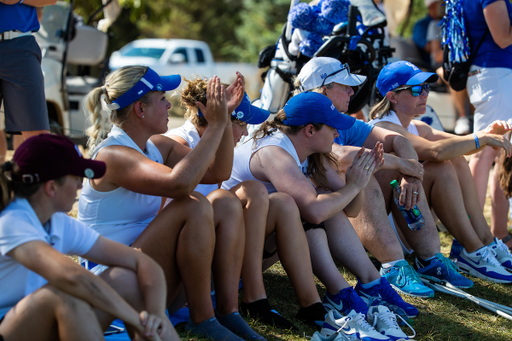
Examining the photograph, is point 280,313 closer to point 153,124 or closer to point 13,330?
point 153,124

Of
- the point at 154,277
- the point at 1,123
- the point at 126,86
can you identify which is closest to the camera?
the point at 154,277

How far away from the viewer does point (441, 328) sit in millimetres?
2760

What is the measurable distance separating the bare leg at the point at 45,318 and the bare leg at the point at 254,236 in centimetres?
94

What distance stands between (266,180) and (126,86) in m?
0.90

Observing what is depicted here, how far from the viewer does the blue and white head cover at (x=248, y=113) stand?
9.18ft

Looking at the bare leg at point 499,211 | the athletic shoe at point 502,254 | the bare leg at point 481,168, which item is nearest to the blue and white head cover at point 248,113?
the athletic shoe at point 502,254

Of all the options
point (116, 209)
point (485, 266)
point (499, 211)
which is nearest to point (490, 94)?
point (499, 211)

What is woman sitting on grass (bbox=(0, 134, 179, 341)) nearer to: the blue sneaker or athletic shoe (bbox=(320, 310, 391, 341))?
athletic shoe (bbox=(320, 310, 391, 341))

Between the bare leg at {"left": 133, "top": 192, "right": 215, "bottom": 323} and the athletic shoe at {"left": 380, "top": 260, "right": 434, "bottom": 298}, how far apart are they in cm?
136

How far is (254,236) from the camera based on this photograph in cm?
251

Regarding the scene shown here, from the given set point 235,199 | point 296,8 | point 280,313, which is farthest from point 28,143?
point 296,8

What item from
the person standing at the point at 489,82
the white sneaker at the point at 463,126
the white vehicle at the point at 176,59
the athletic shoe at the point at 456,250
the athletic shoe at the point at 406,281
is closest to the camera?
the athletic shoe at the point at 406,281

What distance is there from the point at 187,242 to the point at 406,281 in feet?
5.05

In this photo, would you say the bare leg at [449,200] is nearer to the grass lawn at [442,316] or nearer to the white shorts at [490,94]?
the grass lawn at [442,316]
